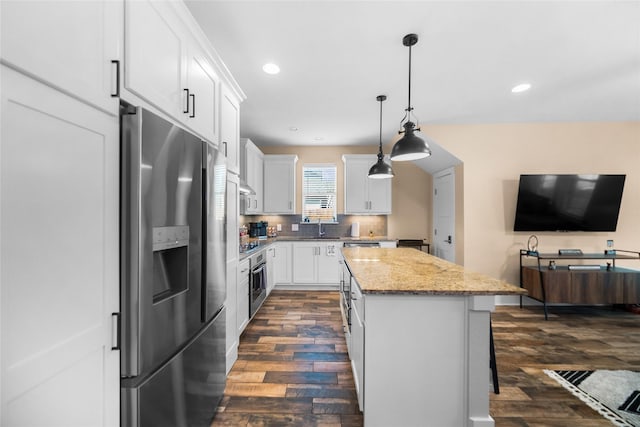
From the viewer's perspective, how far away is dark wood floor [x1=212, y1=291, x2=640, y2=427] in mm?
1809

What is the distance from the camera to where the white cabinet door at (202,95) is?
1.63 metres

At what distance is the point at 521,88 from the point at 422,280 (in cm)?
274

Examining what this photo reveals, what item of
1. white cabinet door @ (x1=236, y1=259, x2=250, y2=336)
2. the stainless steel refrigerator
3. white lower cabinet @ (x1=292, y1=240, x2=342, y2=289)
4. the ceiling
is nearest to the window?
white lower cabinet @ (x1=292, y1=240, x2=342, y2=289)

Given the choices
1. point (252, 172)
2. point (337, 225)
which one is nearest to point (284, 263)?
point (337, 225)

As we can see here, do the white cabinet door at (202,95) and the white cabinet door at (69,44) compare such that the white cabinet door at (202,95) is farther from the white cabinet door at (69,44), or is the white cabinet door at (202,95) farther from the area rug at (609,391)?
the area rug at (609,391)

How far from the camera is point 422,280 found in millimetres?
1693

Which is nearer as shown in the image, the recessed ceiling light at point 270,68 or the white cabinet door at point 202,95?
the white cabinet door at point 202,95

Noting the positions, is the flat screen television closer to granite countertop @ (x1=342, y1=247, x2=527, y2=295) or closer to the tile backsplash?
the tile backsplash

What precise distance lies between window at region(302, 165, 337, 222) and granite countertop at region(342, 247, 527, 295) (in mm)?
3098

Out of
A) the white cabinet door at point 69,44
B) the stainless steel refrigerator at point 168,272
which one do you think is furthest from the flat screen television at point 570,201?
the white cabinet door at point 69,44

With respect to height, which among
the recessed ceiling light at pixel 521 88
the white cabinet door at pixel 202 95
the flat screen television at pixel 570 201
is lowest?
the flat screen television at pixel 570 201

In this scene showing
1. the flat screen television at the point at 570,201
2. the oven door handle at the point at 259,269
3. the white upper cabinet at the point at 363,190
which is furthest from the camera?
the white upper cabinet at the point at 363,190

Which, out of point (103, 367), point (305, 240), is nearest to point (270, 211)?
point (305, 240)

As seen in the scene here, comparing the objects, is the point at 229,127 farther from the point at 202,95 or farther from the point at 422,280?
the point at 422,280
